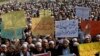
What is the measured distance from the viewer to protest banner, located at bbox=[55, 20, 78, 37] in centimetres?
1780

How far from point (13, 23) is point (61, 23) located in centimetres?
155

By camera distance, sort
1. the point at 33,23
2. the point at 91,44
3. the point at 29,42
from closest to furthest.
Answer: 1. the point at 91,44
2. the point at 29,42
3. the point at 33,23

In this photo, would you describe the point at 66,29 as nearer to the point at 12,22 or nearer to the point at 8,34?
the point at 12,22

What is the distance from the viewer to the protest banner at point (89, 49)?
14.7m

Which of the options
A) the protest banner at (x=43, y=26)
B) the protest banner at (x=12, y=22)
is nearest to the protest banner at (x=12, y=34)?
the protest banner at (x=12, y=22)

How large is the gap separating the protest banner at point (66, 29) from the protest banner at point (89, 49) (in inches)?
113

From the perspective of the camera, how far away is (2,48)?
16422 millimetres

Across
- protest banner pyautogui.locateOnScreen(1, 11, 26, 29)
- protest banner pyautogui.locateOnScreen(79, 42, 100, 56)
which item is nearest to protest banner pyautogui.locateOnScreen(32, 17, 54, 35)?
protest banner pyautogui.locateOnScreen(1, 11, 26, 29)

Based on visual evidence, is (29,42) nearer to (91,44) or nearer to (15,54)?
(15,54)

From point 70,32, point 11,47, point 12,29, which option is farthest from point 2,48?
point 70,32

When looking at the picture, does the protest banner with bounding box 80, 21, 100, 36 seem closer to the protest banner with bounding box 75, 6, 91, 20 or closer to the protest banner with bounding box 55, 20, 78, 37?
the protest banner with bounding box 55, 20, 78, 37

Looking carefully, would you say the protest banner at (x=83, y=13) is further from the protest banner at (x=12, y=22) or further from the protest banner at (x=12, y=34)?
the protest banner at (x=12, y=34)

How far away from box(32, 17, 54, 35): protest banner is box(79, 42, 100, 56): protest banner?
3469mm

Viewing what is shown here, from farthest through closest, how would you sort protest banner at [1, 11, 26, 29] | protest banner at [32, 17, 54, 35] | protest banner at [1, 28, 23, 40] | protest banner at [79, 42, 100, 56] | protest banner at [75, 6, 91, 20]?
protest banner at [75, 6, 91, 20], protest banner at [32, 17, 54, 35], protest banner at [1, 11, 26, 29], protest banner at [1, 28, 23, 40], protest banner at [79, 42, 100, 56]
